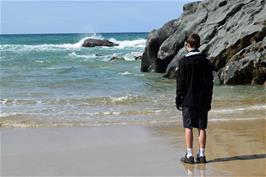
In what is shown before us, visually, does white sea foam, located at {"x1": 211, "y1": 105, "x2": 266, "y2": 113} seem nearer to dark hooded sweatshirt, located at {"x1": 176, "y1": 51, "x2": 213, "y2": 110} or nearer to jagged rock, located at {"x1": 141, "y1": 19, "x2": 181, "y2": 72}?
dark hooded sweatshirt, located at {"x1": 176, "y1": 51, "x2": 213, "y2": 110}

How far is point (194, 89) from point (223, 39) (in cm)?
1397

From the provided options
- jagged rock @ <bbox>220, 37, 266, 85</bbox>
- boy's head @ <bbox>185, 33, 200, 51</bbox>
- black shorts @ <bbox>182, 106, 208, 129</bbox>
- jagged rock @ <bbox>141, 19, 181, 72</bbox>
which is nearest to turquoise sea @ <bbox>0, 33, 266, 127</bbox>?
jagged rock @ <bbox>220, 37, 266, 85</bbox>

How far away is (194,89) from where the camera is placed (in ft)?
22.7

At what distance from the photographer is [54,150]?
7.74 meters

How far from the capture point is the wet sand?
650cm

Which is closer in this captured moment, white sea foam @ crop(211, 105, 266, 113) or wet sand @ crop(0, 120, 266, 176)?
wet sand @ crop(0, 120, 266, 176)

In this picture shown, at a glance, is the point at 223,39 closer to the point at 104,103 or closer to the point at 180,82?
the point at 104,103

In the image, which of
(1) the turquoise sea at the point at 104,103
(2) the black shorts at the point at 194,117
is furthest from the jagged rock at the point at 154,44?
(2) the black shorts at the point at 194,117

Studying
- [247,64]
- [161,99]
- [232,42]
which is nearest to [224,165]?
[161,99]

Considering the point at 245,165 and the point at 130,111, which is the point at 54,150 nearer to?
the point at 245,165

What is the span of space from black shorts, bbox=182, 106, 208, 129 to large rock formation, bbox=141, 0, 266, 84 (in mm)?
11583

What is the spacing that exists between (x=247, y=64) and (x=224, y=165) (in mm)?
12040

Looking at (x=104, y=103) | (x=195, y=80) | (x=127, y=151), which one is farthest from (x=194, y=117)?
(x=104, y=103)

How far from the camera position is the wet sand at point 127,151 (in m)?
6.50
